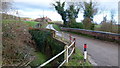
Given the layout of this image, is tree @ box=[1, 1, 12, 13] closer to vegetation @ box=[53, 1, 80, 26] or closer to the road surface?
the road surface

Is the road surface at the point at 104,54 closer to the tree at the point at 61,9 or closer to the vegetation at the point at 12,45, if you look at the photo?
the vegetation at the point at 12,45

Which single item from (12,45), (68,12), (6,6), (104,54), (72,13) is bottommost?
(104,54)

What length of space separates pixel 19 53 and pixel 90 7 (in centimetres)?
2070

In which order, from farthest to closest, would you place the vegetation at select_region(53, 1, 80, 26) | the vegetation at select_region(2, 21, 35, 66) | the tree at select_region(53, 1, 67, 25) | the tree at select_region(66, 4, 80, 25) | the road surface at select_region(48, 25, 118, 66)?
1. the tree at select_region(53, 1, 67, 25)
2. the vegetation at select_region(53, 1, 80, 26)
3. the tree at select_region(66, 4, 80, 25)
4. the vegetation at select_region(2, 21, 35, 66)
5. the road surface at select_region(48, 25, 118, 66)

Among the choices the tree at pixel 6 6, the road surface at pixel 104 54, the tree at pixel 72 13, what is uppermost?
the tree at pixel 72 13

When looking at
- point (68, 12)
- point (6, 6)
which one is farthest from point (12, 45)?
point (68, 12)

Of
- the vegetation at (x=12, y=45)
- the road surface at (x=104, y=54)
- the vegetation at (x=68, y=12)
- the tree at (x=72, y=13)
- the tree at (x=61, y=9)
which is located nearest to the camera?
the road surface at (x=104, y=54)

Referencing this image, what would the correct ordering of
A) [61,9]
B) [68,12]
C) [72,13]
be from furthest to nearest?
[61,9] < [68,12] < [72,13]

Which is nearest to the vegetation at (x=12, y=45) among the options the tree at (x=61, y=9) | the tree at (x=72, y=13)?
the tree at (x=72, y=13)

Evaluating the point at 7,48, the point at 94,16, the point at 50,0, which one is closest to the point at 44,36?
the point at 7,48

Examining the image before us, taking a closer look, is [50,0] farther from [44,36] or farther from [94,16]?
[44,36]

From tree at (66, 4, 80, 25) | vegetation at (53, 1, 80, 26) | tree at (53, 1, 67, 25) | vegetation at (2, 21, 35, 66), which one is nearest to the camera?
vegetation at (2, 21, 35, 66)

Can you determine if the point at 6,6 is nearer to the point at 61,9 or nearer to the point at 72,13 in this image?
the point at 72,13

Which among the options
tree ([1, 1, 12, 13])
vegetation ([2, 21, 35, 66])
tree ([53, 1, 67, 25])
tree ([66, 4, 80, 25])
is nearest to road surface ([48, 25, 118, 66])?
vegetation ([2, 21, 35, 66])
